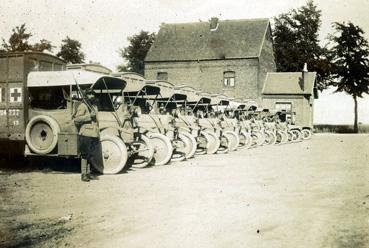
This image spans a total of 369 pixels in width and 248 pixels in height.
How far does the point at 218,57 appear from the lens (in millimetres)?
42031

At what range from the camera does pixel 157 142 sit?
12961 mm

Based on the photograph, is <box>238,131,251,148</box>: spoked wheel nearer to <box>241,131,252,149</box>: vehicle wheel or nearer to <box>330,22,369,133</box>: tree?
<box>241,131,252,149</box>: vehicle wheel

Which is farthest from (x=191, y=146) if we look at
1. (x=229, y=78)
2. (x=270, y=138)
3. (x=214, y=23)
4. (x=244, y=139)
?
(x=214, y=23)

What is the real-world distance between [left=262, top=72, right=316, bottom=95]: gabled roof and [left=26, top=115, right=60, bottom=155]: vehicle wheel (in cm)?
3330

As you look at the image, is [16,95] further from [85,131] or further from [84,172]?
[84,172]

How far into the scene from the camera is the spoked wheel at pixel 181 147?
47.0 ft

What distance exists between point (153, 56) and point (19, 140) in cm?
3330

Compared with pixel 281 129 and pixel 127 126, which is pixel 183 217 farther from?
pixel 281 129

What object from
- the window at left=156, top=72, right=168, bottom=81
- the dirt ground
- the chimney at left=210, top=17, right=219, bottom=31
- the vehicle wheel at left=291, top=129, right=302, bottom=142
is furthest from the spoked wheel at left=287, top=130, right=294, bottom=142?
the chimney at left=210, top=17, right=219, bottom=31

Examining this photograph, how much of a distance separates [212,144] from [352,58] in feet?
118

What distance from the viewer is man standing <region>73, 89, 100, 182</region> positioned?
392 inches

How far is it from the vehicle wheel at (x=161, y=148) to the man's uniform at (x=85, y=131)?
2.74 metres

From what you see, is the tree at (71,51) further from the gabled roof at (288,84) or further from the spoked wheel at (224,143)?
the spoked wheel at (224,143)

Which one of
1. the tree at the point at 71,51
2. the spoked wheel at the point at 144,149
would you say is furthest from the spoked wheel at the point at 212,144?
the tree at the point at 71,51
